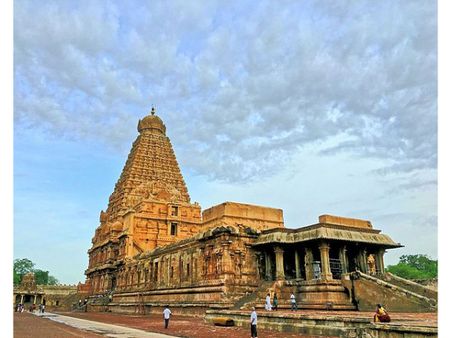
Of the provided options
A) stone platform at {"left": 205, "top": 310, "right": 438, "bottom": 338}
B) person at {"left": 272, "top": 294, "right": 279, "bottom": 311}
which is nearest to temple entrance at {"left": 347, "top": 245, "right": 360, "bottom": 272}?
person at {"left": 272, "top": 294, "right": 279, "bottom": 311}

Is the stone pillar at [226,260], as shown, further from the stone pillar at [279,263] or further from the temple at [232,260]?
the stone pillar at [279,263]

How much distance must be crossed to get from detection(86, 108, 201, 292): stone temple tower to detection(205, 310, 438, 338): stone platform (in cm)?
3795

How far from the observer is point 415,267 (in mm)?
96062

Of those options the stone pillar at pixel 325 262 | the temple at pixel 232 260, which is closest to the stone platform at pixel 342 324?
the temple at pixel 232 260

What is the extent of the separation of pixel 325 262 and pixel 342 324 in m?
13.1

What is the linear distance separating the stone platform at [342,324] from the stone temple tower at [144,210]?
3795 centimetres

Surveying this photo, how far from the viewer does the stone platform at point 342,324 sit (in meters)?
10.9

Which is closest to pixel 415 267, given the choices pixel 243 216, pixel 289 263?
pixel 243 216

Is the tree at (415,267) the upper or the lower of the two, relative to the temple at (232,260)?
lower

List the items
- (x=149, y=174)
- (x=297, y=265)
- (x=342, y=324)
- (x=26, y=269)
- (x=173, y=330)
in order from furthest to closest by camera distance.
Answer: (x=26, y=269), (x=149, y=174), (x=297, y=265), (x=173, y=330), (x=342, y=324)

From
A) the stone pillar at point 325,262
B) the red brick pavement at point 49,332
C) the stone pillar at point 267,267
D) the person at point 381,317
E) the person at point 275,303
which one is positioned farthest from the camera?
the stone pillar at point 267,267

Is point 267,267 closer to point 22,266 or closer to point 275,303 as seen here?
point 275,303

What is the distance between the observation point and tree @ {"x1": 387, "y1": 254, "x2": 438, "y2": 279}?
85.3 meters
